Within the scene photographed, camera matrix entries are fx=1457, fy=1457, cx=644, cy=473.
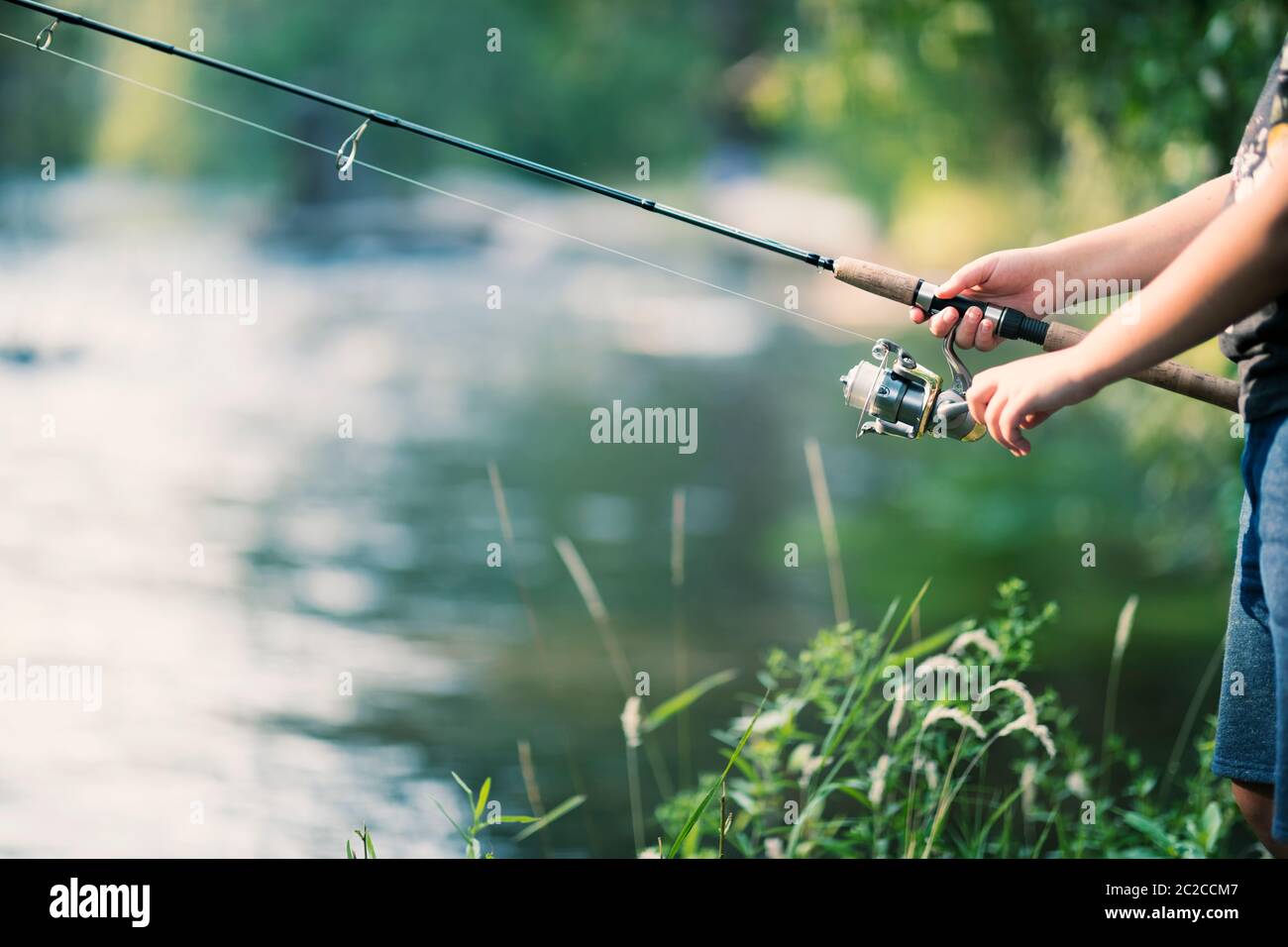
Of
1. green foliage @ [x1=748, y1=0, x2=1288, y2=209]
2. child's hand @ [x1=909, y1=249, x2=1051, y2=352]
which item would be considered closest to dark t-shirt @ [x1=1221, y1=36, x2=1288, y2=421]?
child's hand @ [x1=909, y1=249, x2=1051, y2=352]

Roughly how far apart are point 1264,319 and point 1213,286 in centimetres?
12

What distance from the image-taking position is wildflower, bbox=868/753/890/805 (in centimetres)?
238

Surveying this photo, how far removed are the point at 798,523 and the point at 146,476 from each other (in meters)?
3.29

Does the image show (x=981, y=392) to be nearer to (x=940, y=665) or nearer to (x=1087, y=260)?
(x=1087, y=260)

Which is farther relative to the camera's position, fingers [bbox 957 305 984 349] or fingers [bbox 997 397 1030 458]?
fingers [bbox 957 305 984 349]

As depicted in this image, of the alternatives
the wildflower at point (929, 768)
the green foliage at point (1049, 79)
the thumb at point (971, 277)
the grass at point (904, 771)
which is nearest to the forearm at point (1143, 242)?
the thumb at point (971, 277)

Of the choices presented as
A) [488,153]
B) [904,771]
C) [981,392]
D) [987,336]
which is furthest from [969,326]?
[904,771]

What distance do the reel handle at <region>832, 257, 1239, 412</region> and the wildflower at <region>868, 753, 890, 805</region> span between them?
814 mm

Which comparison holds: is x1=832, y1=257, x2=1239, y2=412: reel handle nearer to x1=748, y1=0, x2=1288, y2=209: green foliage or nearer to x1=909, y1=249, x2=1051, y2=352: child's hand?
x1=909, y1=249, x2=1051, y2=352: child's hand

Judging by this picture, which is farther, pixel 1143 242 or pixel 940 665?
pixel 940 665

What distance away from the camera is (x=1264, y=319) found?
1451 mm

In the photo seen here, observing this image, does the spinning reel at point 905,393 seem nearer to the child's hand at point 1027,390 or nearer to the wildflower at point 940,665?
the child's hand at point 1027,390

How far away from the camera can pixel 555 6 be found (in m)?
19.2

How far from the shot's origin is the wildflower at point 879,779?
93.7 inches
